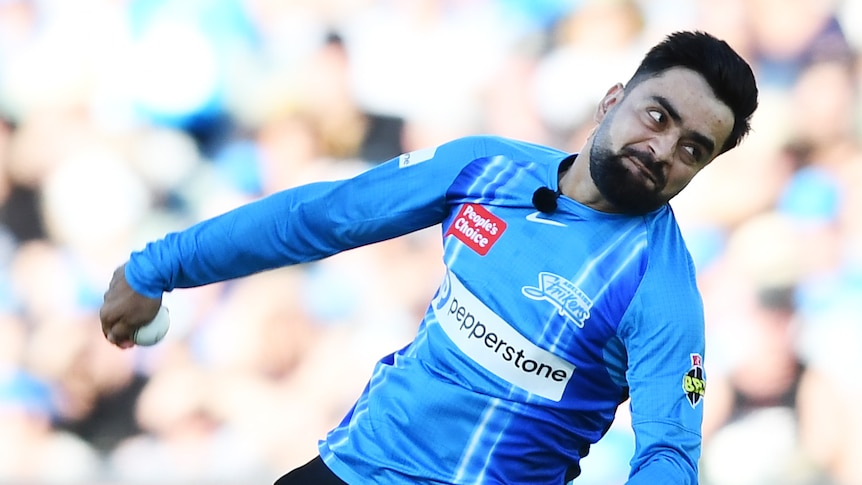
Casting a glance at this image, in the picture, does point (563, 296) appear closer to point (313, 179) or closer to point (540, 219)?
point (540, 219)

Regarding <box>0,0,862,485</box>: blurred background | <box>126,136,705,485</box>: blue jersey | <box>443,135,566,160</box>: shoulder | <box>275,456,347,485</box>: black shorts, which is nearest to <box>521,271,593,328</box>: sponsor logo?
<box>126,136,705,485</box>: blue jersey

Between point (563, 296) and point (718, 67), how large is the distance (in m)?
0.49

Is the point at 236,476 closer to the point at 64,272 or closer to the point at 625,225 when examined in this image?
the point at 64,272

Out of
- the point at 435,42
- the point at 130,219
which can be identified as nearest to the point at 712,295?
the point at 435,42

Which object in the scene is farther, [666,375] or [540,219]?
[540,219]

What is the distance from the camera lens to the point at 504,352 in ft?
7.29

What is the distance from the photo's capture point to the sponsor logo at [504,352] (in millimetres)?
2205

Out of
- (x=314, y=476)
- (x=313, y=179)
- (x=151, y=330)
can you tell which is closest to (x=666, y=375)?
(x=314, y=476)

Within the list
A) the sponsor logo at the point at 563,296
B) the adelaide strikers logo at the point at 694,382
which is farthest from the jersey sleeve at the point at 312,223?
the adelaide strikers logo at the point at 694,382

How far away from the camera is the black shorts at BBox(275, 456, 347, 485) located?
2.34 m

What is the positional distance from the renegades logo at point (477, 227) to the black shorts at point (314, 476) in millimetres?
510

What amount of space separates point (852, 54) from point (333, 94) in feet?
6.97

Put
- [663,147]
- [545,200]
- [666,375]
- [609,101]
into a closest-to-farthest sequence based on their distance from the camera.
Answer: [666,375] → [663,147] → [545,200] → [609,101]

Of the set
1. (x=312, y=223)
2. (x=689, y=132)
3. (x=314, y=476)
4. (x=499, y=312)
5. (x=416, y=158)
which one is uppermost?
(x=689, y=132)
